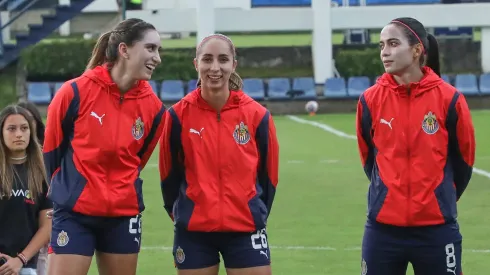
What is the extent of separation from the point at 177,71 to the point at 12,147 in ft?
94.7

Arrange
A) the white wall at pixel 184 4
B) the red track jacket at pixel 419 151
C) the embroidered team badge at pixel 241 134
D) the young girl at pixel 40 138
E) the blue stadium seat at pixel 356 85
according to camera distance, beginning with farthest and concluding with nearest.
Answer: the white wall at pixel 184 4
the blue stadium seat at pixel 356 85
the young girl at pixel 40 138
the embroidered team badge at pixel 241 134
the red track jacket at pixel 419 151

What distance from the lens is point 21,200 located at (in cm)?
710

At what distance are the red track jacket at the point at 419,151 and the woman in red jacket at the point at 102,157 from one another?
1336mm

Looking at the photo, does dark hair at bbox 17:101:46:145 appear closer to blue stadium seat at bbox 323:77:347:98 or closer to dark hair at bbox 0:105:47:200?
dark hair at bbox 0:105:47:200

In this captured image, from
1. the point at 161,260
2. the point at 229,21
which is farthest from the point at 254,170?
the point at 229,21

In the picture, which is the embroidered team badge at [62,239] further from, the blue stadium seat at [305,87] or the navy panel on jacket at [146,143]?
the blue stadium seat at [305,87]

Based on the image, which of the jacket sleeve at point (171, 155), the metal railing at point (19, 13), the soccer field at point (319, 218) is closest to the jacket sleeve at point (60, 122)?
the jacket sleeve at point (171, 155)

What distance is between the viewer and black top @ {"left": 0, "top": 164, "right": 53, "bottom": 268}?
709cm

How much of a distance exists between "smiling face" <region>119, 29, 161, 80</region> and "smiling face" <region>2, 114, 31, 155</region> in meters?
1.24

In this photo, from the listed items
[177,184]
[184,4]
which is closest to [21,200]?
[177,184]

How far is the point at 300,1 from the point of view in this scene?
39.0m

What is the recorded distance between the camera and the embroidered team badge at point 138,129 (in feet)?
20.7

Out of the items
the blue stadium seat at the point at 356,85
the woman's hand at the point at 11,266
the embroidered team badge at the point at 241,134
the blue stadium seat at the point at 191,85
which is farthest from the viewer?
the blue stadium seat at the point at 191,85

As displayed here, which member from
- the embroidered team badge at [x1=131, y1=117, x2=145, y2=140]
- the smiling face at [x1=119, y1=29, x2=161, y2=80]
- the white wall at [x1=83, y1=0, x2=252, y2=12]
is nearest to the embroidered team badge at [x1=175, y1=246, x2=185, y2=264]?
the embroidered team badge at [x1=131, y1=117, x2=145, y2=140]
